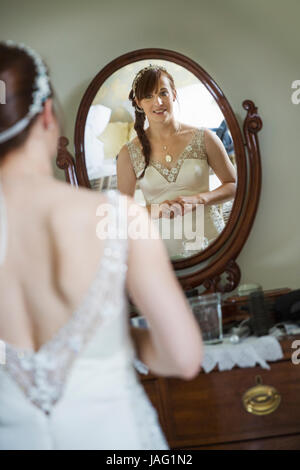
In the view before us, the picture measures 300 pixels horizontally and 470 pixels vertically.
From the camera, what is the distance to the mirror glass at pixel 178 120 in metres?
2.39

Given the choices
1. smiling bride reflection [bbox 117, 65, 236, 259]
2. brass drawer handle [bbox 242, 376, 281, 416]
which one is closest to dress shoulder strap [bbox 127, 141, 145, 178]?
smiling bride reflection [bbox 117, 65, 236, 259]

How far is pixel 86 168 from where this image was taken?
2.51m

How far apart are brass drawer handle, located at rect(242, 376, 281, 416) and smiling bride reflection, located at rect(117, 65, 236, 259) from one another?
0.69m

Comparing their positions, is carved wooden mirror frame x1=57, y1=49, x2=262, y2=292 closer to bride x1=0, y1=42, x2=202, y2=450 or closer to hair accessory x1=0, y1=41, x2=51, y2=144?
bride x1=0, y1=42, x2=202, y2=450

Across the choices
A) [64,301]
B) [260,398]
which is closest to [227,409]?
[260,398]

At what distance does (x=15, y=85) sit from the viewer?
3.79 feet

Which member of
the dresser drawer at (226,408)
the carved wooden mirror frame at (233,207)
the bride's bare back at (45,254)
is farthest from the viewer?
the carved wooden mirror frame at (233,207)

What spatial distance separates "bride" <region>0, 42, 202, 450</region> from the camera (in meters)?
1.14

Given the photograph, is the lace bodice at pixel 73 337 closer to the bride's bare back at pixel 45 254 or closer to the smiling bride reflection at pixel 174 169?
the bride's bare back at pixel 45 254

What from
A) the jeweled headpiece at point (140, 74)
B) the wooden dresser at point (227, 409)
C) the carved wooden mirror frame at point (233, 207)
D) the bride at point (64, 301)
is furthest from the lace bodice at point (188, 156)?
the bride at point (64, 301)

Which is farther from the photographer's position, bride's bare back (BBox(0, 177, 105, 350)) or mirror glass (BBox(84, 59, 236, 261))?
mirror glass (BBox(84, 59, 236, 261))

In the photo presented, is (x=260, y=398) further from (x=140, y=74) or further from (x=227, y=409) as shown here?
(x=140, y=74)

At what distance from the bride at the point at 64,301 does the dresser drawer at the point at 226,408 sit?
2.35 ft
